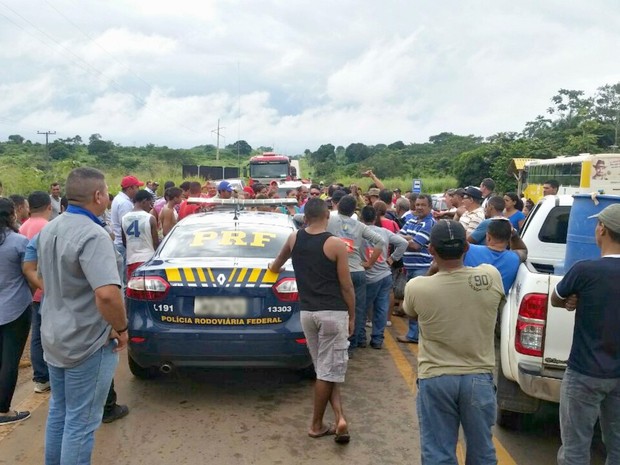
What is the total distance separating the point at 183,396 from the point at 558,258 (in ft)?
13.3

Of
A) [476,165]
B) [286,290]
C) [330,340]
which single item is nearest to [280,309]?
[286,290]

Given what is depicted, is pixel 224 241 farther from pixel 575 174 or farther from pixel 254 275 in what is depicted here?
pixel 575 174

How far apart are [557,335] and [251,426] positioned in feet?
7.92

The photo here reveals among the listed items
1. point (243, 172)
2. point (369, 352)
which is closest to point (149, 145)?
point (243, 172)

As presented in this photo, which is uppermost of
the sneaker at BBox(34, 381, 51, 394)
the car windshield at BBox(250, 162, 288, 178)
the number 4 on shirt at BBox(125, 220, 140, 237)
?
the car windshield at BBox(250, 162, 288, 178)

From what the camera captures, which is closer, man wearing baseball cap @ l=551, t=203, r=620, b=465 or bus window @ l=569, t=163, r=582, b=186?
man wearing baseball cap @ l=551, t=203, r=620, b=465

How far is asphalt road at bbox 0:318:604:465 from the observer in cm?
425

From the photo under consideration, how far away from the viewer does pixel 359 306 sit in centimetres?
659

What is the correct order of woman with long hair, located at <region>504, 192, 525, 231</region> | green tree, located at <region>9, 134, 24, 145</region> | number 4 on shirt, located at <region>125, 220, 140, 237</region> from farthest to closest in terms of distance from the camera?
1. green tree, located at <region>9, 134, 24, 145</region>
2. woman with long hair, located at <region>504, 192, 525, 231</region>
3. number 4 on shirt, located at <region>125, 220, 140, 237</region>

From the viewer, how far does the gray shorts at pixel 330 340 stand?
443 cm

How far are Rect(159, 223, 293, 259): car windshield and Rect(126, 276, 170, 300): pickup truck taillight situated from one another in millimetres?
486

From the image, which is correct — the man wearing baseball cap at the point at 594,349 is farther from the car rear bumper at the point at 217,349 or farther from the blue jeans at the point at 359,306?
the blue jeans at the point at 359,306

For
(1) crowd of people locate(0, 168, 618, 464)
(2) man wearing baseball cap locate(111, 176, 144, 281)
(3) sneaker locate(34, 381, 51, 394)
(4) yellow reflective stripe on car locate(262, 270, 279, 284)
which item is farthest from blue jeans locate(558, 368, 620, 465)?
(2) man wearing baseball cap locate(111, 176, 144, 281)

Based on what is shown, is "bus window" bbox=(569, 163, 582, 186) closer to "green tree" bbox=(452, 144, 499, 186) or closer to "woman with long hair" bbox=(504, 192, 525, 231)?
"woman with long hair" bbox=(504, 192, 525, 231)
